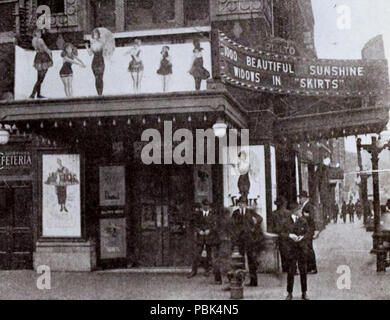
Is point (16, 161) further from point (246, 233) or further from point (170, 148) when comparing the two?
point (246, 233)

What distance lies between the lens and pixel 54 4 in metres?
14.7

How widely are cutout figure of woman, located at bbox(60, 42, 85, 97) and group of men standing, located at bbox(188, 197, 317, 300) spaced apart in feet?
12.2

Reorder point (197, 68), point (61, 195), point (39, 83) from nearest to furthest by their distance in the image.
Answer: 1. point (197, 68)
2. point (39, 83)
3. point (61, 195)

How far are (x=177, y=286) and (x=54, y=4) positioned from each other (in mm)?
8021

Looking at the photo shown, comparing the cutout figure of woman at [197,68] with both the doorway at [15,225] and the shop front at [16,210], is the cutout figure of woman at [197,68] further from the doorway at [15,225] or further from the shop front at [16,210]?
the doorway at [15,225]

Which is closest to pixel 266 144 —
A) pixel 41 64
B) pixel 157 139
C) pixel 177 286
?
pixel 157 139

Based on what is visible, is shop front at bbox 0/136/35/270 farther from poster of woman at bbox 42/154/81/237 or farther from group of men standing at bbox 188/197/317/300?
group of men standing at bbox 188/197/317/300

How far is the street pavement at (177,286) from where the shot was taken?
10086mm

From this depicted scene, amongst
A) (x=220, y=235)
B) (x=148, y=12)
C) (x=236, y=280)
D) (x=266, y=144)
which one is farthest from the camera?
(x=148, y=12)

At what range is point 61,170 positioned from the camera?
14.0 metres

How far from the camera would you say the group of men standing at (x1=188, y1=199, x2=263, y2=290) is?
11016mm

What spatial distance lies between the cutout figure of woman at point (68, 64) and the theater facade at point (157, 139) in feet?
0.55

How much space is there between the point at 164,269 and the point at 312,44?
14.0 meters
